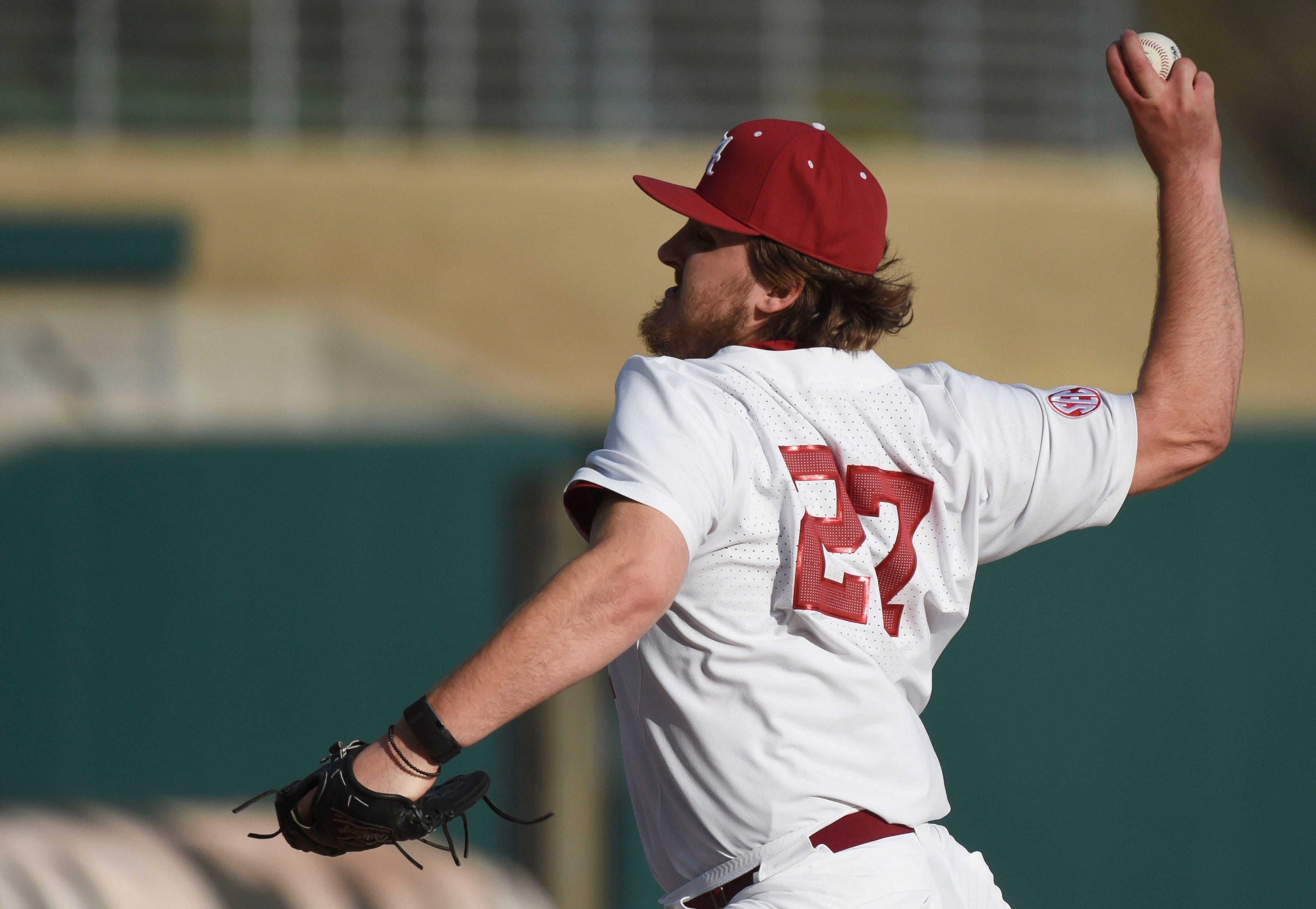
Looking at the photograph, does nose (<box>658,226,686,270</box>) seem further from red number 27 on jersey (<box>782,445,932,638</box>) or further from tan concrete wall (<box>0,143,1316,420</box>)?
tan concrete wall (<box>0,143,1316,420</box>)

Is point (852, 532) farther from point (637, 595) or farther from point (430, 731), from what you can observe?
point (430, 731)

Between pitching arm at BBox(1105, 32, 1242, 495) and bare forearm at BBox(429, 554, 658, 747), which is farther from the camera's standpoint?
pitching arm at BBox(1105, 32, 1242, 495)

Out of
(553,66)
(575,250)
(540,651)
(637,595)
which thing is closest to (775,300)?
(637,595)

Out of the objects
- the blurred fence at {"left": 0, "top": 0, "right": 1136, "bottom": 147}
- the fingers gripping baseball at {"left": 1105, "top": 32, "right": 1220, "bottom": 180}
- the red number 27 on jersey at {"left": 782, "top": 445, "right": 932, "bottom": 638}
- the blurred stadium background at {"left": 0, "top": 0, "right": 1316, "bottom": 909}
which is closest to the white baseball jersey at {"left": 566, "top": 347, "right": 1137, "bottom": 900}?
the red number 27 on jersey at {"left": 782, "top": 445, "right": 932, "bottom": 638}

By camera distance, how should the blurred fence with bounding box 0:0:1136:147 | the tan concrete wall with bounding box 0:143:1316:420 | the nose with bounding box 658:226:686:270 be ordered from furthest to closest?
the blurred fence with bounding box 0:0:1136:147, the tan concrete wall with bounding box 0:143:1316:420, the nose with bounding box 658:226:686:270

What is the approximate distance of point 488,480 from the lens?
6.81m

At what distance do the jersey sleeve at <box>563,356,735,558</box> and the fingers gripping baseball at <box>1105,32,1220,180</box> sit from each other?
1068 mm

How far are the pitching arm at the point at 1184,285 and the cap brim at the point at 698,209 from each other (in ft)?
A: 2.57

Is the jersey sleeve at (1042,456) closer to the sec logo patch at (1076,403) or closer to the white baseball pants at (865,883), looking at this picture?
the sec logo patch at (1076,403)

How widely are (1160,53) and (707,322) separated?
1036mm

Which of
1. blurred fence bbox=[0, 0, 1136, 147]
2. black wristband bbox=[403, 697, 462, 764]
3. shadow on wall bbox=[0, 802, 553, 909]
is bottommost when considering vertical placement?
shadow on wall bbox=[0, 802, 553, 909]

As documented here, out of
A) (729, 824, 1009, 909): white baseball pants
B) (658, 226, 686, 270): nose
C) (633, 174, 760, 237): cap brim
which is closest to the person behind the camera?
(729, 824, 1009, 909): white baseball pants

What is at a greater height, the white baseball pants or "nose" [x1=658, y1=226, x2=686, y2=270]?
"nose" [x1=658, y1=226, x2=686, y2=270]

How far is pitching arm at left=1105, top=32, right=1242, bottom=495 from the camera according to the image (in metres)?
2.55
